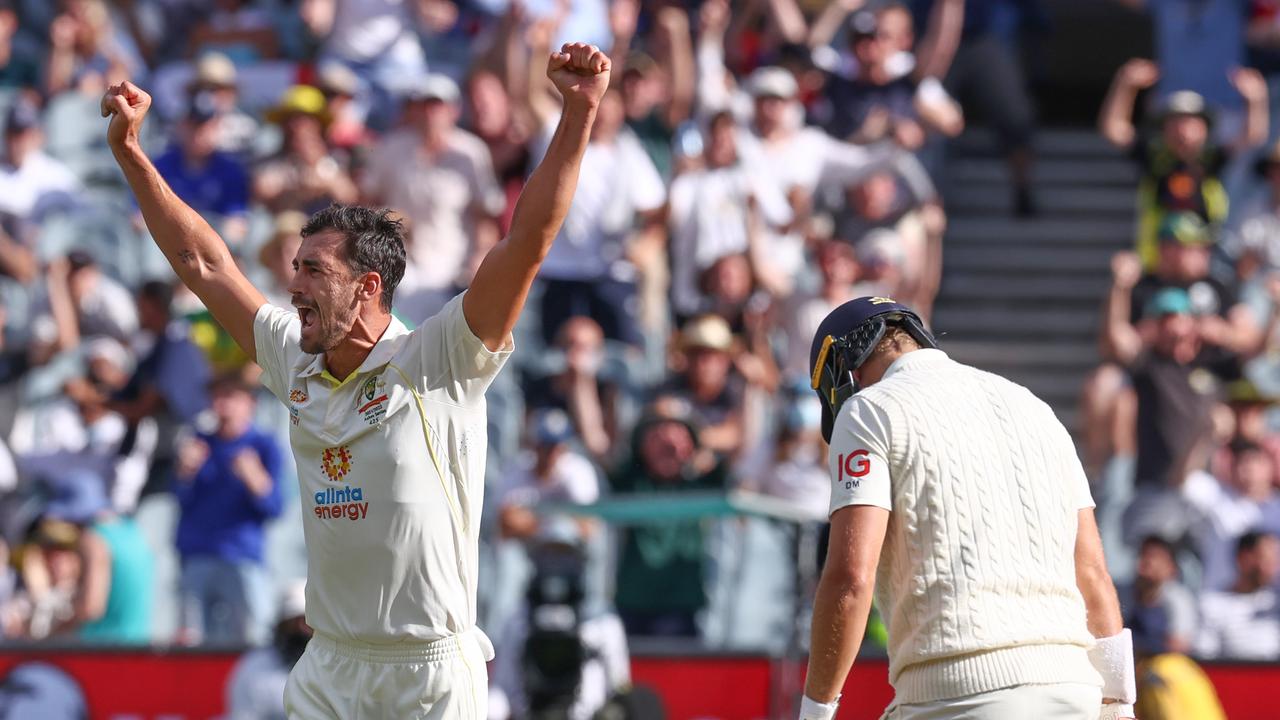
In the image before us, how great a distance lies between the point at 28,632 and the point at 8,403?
2.10 m

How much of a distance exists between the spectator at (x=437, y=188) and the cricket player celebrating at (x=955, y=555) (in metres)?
7.70

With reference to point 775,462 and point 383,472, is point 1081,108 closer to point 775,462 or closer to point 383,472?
point 775,462

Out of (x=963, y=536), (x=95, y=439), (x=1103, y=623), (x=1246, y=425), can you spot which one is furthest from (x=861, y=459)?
(x=95, y=439)

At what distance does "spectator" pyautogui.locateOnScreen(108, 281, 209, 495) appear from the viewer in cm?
1203

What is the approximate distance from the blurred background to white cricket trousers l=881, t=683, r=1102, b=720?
482 cm

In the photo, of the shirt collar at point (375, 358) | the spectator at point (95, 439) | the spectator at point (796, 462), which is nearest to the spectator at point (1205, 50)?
the spectator at point (796, 462)

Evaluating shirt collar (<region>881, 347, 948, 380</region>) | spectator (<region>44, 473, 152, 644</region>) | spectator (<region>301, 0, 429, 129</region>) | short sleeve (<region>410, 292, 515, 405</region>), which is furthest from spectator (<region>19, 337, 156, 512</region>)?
shirt collar (<region>881, 347, 948, 380</region>)

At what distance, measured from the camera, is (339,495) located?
16.4ft

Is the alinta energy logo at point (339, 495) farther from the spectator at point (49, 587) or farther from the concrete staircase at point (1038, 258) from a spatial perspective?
the concrete staircase at point (1038, 258)

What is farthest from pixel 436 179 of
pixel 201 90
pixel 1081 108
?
pixel 1081 108

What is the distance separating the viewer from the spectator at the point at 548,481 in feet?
35.9

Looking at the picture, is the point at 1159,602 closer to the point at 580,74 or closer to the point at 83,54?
the point at 580,74

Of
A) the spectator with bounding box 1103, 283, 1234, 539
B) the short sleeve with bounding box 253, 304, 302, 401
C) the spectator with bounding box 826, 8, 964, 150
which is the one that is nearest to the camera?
the short sleeve with bounding box 253, 304, 302, 401

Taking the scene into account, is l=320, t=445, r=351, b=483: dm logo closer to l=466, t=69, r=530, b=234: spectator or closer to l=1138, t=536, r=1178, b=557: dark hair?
l=1138, t=536, r=1178, b=557: dark hair
